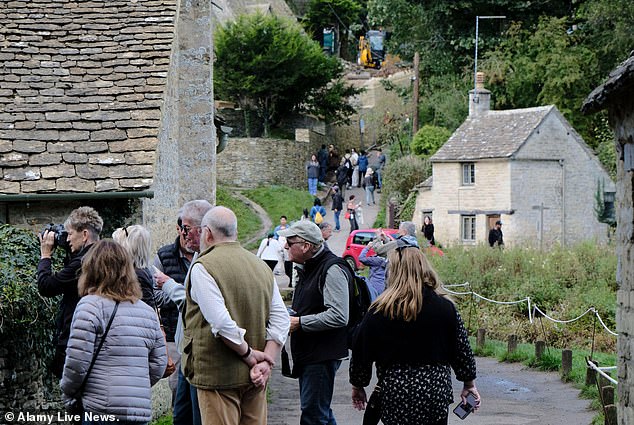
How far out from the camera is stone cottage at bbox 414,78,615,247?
124 ft

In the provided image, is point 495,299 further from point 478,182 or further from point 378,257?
point 478,182

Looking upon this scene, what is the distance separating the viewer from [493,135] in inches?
1534

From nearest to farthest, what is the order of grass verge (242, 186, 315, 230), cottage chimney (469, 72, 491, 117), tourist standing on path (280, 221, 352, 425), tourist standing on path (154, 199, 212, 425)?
tourist standing on path (154, 199, 212, 425) → tourist standing on path (280, 221, 352, 425) → grass verge (242, 186, 315, 230) → cottage chimney (469, 72, 491, 117)

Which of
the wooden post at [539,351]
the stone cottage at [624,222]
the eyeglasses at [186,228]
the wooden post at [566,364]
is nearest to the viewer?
the eyeglasses at [186,228]

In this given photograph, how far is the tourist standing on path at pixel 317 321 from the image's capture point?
781 cm

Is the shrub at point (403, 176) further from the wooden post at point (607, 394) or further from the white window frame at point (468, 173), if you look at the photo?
the wooden post at point (607, 394)

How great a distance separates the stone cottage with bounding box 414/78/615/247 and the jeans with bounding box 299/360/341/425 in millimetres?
29951

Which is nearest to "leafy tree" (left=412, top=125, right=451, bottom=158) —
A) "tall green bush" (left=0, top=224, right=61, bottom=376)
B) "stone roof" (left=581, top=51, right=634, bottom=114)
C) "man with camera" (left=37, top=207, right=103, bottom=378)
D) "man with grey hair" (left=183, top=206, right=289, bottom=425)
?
"tall green bush" (left=0, top=224, right=61, bottom=376)

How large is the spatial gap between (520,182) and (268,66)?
14623 millimetres

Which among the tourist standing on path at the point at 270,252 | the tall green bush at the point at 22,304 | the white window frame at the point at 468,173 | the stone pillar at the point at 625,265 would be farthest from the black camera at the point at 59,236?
the white window frame at the point at 468,173

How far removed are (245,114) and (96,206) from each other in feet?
126

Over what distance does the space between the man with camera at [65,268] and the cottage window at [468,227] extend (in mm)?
32215

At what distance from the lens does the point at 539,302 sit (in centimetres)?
2178

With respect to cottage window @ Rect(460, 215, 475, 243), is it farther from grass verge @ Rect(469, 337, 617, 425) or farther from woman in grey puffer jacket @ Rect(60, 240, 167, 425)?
woman in grey puffer jacket @ Rect(60, 240, 167, 425)
